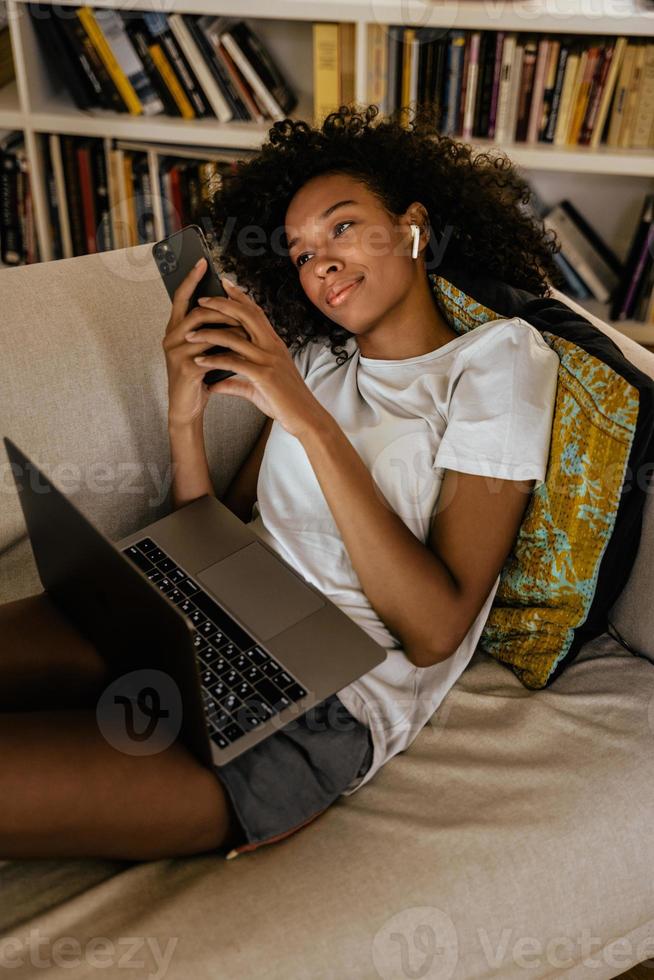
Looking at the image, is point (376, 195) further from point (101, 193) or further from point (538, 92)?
point (101, 193)

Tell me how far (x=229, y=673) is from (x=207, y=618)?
9 centimetres

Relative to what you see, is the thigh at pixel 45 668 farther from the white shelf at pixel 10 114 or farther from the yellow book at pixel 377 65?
the white shelf at pixel 10 114

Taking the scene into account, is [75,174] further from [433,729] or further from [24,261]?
[433,729]

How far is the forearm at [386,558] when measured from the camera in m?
0.98

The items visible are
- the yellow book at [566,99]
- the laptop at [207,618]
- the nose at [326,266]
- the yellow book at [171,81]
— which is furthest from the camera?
the yellow book at [171,81]

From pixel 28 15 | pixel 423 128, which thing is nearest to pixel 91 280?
pixel 423 128

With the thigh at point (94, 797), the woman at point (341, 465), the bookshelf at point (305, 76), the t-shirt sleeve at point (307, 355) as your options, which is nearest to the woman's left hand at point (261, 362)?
the woman at point (341, 465)

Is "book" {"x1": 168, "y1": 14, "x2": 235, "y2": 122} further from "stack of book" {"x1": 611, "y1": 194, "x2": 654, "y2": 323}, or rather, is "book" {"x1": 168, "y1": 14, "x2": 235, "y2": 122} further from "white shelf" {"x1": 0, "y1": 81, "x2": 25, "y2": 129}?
"stack of book" {"x1": 611, "y1": 194, "x2": 654, "y2": 323}

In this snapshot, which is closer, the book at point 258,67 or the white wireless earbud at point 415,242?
the white wireless earbud at point 415,242

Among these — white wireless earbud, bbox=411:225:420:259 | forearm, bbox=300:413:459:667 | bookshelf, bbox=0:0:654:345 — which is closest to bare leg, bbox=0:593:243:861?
forearm, bbox=300:413:459:667

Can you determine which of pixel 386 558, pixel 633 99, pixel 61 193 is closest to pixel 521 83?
pixel 633 99

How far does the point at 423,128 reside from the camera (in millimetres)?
1382

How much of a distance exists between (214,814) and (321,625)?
229mm

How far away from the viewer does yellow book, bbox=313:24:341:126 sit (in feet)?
6.77
